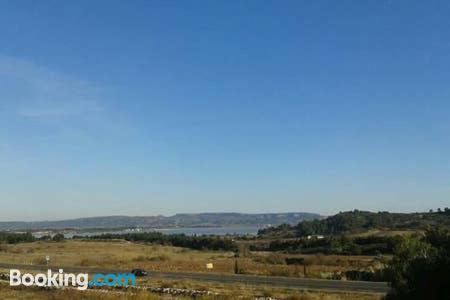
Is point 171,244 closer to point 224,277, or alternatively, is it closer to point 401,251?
point 224,277

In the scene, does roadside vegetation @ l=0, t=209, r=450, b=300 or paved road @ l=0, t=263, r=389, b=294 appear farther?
paved road @ l=0, t=263, r=389, b=294

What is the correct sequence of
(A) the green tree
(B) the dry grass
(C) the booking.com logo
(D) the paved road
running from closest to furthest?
1. (A) the green tree
2. (B) the dry grass
3. (D) the paved road
4. (C) the booking.com logo

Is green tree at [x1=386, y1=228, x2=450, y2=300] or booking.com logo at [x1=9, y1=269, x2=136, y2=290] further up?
green tree at [x1=386, y1=228, x2=450, y2=300]

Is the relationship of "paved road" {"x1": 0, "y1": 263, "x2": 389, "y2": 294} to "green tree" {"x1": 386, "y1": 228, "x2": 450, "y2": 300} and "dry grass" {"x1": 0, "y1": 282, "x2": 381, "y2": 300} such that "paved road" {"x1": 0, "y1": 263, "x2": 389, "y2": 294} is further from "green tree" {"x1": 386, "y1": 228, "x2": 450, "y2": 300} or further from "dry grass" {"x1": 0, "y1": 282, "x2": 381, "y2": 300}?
"green tree" {"x1": 386, "y1": 228, "x2": 450, "y2": 300}

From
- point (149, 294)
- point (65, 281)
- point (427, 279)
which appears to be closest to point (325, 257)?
point (65, 281)

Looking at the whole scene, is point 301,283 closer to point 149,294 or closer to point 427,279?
point 149,294

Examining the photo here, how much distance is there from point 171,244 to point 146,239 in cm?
2278

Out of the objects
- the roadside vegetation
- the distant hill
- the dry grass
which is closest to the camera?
the roadside vegetation

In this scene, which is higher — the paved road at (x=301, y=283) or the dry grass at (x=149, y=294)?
the dry grass at (x=149, y=294)

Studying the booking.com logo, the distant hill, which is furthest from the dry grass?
the distant hill

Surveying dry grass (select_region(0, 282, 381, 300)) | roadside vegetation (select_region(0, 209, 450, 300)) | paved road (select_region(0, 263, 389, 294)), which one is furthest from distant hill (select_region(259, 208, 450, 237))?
dry grass (select_region(0, 282, 381, 300))

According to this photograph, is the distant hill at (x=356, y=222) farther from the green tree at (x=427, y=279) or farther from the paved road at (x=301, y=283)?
the green tree at (x=427, y=279)

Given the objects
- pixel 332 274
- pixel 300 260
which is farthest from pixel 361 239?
pixel 332 274

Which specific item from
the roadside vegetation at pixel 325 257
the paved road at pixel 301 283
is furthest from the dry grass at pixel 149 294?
the roadside vegetation at pixel 325 257
